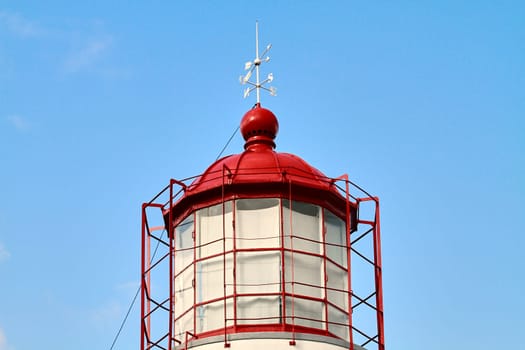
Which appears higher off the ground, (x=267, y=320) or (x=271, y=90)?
(x=271, y=90)

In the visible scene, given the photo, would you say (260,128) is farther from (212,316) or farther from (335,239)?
(212,316)

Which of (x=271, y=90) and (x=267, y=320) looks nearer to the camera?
(x=267, y=320)

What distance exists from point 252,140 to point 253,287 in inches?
144

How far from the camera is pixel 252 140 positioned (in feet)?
75.9

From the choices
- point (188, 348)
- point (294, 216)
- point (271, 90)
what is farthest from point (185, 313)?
point (271, 90)

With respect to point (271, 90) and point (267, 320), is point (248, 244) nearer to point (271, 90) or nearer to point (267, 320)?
point (267, 320)

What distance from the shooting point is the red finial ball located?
75.9ft

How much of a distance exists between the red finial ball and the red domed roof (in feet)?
0.07

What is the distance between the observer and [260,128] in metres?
23.1

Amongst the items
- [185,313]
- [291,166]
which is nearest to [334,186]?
[291,166]

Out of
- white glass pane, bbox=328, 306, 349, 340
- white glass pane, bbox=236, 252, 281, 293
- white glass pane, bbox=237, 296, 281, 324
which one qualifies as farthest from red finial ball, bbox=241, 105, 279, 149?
white glass pane, bbox=328, 306, 349, 340

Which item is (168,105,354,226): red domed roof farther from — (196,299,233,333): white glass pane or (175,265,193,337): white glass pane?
(196,299,233,333): white glass pane

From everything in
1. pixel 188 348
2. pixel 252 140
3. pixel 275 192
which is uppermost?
pixel 252 140
